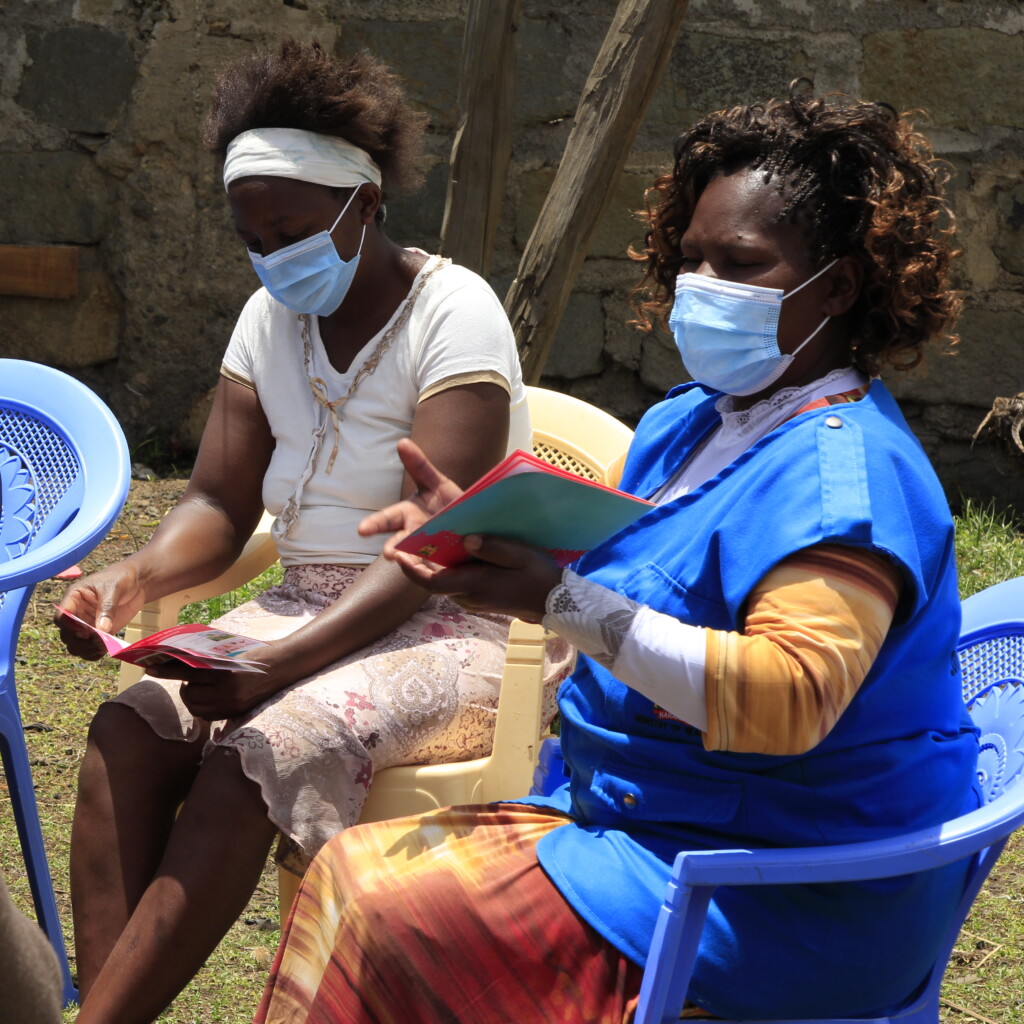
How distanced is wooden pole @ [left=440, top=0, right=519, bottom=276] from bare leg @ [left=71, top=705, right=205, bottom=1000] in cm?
180

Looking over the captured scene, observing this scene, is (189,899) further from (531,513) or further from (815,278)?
(815,278)

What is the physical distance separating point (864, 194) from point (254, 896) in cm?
204

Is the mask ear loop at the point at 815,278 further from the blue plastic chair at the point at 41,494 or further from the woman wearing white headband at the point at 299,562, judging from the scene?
the blue plastic chair at the point at 41,494

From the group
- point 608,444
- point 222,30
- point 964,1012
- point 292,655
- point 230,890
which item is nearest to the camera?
point 230,890

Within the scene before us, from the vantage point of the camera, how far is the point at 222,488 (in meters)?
2.64

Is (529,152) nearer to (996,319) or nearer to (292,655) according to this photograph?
(996,319)

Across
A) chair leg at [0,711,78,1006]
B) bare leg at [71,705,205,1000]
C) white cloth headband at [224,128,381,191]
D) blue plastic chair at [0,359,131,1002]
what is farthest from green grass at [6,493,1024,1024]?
white cloth headband at [224,128,381,191]

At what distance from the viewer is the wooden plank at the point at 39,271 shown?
4996 millimetres

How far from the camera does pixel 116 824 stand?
216 cm

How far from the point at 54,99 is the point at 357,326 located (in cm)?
301

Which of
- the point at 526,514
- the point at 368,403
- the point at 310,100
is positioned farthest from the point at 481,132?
the point at 526,514

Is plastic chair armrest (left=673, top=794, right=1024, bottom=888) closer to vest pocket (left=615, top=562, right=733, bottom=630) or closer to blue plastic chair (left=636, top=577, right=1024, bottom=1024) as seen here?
blue plastic chair (left=636, top=577, right=1024, bottom=1024)

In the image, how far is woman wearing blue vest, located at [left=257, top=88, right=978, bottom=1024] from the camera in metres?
1.48

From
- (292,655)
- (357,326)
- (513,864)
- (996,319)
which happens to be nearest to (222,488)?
(357,326)
